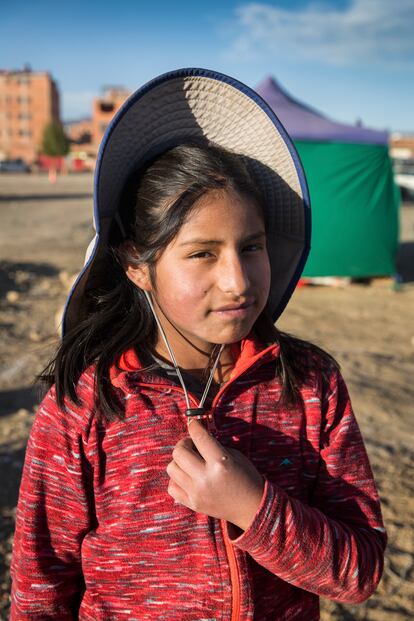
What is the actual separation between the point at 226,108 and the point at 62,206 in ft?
68.0

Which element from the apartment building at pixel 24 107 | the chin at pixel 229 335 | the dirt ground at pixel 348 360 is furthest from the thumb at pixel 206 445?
the apartment building at pixel 24 107

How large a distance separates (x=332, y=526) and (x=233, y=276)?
0.49 m

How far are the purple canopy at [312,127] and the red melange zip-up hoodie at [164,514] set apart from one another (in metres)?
6.79

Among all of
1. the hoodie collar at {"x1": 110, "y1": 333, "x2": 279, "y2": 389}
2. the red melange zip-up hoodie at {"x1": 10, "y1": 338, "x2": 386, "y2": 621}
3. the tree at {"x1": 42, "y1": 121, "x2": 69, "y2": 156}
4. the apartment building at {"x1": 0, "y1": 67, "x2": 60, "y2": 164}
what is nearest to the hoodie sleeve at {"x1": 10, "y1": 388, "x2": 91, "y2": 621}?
the red melange zip-up hoodie at {"x1": 10, "y1": 338, "x2": 386, "y2": 621}

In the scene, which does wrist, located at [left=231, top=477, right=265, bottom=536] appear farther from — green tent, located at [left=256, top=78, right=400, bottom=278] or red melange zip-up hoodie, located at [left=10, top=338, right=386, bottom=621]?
green tent, located at [left=256, top=78, right=400, bottom=278]

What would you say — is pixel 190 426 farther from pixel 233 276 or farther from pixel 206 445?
pixel 233 276

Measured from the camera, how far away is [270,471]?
1216 mm

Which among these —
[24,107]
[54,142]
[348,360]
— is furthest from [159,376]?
[24,107]

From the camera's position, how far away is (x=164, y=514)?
116 centimetres

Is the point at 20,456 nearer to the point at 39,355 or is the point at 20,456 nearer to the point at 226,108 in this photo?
the point at 39,355

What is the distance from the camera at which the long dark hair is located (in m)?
1.21

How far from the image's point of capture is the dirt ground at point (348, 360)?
259cm

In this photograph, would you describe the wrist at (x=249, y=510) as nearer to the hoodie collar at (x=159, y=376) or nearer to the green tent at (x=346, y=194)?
the hoodie collar at (x=159, y=376)

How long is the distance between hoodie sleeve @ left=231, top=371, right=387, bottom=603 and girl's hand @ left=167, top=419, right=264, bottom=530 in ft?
0.08
